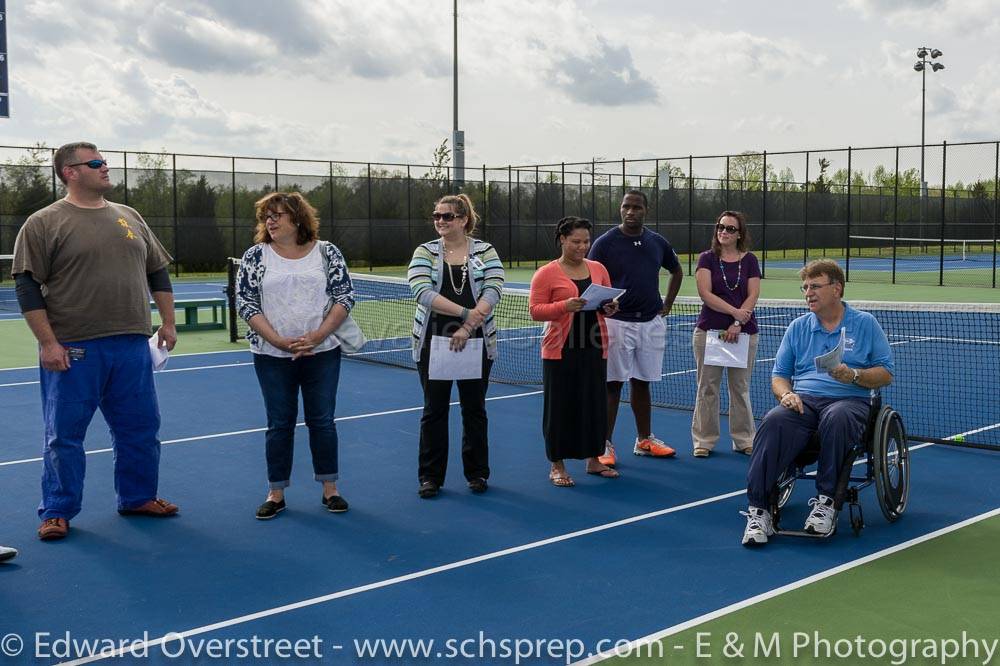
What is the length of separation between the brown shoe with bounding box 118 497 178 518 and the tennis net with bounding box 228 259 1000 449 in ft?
15.0

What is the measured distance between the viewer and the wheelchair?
5207 millimetres

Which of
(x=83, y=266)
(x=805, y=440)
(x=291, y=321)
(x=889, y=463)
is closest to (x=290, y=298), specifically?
(x=291, y=321)

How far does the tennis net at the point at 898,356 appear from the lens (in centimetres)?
813

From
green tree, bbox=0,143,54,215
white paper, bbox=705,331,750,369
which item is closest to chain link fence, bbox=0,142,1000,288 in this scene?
green tree, bbox=0,143,54,215

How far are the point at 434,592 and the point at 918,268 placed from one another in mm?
31732

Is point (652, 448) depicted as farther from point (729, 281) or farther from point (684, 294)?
point (684, 294)

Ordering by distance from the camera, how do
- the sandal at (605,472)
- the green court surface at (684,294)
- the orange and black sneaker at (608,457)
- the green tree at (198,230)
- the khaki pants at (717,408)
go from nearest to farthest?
the sandal at (605,472)
the orange and black sneaker at (608,457)
the khaki pants at (717,408)
the green court surface at (684,294)
the green tree at (198,230)

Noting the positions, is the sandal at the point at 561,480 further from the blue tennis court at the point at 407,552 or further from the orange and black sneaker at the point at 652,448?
the orange and black sneaker at the point at 652,448

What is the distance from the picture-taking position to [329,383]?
18.8 feet

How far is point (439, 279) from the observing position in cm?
607

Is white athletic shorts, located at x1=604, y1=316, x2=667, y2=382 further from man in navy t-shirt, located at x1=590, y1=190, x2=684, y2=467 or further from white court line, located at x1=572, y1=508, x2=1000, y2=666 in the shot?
white court line, located at x1=572, y1=508, x2=1000, y2=666

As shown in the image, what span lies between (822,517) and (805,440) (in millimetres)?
388

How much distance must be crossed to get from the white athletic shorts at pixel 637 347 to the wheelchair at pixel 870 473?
67.8 inches

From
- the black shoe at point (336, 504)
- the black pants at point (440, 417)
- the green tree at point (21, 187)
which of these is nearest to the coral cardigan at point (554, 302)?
the black pants at point (440, 417)
